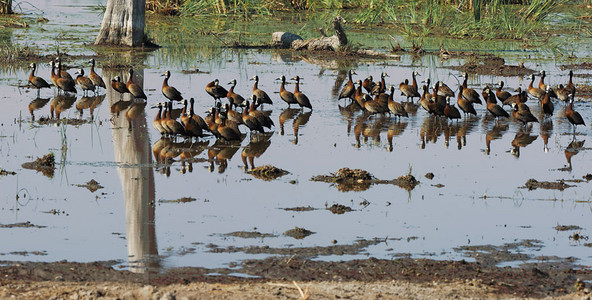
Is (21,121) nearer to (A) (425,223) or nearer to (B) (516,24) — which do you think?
(A) (425,223)

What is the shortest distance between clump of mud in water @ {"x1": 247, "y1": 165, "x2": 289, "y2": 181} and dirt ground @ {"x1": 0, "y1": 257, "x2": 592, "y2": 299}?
4337 mm

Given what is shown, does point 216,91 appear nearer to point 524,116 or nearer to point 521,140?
point 524,116

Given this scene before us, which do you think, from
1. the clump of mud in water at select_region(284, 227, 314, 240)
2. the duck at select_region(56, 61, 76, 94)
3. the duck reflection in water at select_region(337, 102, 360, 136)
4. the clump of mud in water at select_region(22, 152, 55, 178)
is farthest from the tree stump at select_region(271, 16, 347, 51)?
the clump of mud in water at select_region(284, 227, 314, 240)

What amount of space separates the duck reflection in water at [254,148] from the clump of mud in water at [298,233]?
3612mm

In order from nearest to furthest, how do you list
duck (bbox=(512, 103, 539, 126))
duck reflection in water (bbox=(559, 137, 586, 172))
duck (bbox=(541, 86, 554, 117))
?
duck reflection in water (bbox=(559, 137, 586, 172))
duck (bbox=(512, 103, 539, 126))
duck (bbox=(541, 86, 554, 117))

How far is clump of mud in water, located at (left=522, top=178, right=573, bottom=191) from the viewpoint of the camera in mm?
13414

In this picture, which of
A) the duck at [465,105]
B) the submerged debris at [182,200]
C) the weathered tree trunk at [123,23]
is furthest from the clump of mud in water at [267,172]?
the weathered tree trunk at [123,23]

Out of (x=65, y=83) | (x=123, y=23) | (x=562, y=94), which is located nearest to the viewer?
(x=65, y=83)

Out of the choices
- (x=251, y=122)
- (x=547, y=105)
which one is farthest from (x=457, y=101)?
(x=251, y=122)

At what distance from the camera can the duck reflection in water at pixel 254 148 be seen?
1484 cm

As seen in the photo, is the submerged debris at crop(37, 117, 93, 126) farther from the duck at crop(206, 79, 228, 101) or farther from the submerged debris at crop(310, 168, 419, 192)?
the submerged debris at crop(310, 168, 419, 192)

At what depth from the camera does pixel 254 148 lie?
15.8m

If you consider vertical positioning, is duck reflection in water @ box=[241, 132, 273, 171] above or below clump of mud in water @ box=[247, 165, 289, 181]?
above

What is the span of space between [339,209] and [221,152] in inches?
155
